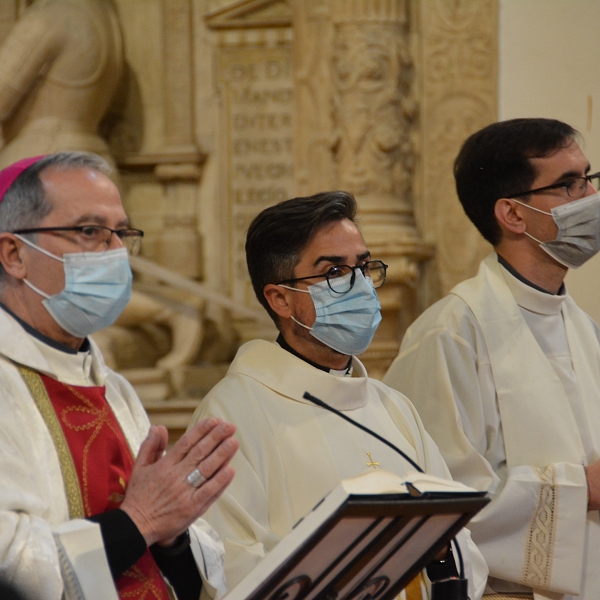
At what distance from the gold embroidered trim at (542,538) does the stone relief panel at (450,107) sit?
3461mm

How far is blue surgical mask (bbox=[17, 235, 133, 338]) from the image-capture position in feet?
8.23

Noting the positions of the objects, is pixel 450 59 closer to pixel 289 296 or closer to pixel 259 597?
pixel 289 296

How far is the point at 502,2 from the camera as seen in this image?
14.8 ft

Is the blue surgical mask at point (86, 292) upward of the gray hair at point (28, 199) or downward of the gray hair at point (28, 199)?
downward

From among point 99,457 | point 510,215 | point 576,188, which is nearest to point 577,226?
point 576,188

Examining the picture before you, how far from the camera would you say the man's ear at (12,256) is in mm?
2529

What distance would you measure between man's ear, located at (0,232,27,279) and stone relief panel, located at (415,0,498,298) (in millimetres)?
4545

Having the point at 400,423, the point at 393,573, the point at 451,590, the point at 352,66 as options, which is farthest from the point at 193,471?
the point at 352,66

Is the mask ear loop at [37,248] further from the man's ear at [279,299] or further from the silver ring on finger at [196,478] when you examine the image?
the man's ear at [279,299]

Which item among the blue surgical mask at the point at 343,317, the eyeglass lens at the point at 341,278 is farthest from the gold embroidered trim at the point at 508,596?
the eyeglass lens at the point at 341,278

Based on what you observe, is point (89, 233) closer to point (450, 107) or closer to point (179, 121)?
point (450, 107)

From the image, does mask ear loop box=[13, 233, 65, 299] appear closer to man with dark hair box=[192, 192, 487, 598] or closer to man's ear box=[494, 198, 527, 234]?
man with dark hair box=[192, 192, 487, 598]

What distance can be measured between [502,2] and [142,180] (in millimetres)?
3694

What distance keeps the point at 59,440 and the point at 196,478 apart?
0.37 m
